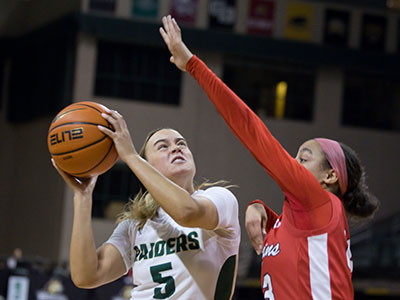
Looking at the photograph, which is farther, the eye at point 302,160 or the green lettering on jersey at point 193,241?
the green lettering on jersey at point 193,241

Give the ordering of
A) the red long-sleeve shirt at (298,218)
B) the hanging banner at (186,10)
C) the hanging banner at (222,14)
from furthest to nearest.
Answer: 1. the hanging banner at (222,14)
2. the hanging banner at (186,10)
3. the red long-sleeve shirt at (298,218)

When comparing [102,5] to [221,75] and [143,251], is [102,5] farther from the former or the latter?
[143,251]

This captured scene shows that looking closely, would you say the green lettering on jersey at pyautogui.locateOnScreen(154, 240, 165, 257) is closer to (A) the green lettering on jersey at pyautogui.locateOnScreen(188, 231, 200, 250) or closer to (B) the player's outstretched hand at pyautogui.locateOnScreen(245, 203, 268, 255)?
(A) the green lettering on jersey at pyautogui.locateOnScreen(188, 231, 200, 250)

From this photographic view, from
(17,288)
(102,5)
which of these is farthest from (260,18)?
(17,288)

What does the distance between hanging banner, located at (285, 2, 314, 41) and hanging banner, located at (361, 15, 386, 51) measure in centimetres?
181

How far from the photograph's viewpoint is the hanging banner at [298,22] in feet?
75.5

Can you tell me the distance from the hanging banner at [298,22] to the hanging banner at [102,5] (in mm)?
5426

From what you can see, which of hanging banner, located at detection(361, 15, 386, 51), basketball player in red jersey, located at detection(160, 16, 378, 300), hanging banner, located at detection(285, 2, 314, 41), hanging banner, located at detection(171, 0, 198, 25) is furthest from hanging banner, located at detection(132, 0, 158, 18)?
basketball player in red jersey, located at detection(160, 16, 378, 300)

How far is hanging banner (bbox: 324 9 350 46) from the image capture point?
916 inches

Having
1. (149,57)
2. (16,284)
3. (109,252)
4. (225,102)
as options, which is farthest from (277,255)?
(149,57)

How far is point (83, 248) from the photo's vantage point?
3895mm

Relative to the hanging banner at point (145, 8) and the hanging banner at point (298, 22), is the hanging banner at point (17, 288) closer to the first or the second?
the hanging banner at point (145, 8)

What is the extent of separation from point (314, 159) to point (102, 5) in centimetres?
1896

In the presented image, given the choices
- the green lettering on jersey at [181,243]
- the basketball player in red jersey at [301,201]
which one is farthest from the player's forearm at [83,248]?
the basketball player in red jersey at [301,201]
